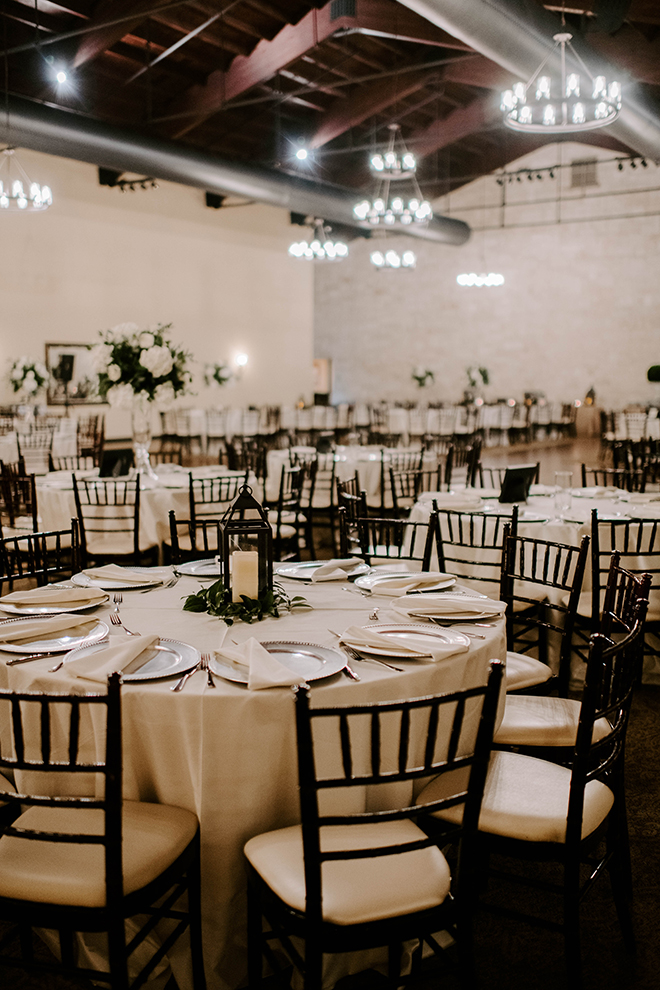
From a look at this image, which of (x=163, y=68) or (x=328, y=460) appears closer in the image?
(x=328, y=460)

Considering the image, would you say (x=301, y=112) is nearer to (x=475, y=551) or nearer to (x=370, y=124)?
(x=370, y=124)

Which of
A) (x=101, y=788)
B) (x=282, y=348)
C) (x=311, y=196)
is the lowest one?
(x=101, y=788)

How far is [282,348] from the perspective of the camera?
18234 mm

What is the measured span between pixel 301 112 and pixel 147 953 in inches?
591

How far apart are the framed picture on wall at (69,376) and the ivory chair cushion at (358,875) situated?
1223 centimetres

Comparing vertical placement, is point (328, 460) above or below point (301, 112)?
below

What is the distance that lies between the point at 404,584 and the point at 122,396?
2.92m

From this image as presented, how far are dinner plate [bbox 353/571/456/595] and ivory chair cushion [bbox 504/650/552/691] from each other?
1.13ft

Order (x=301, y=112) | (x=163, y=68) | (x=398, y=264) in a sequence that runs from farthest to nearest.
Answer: (x=301, y=112) → (x=398, y=264) → (x=163, y=68)

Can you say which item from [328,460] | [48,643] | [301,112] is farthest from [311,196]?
[48,643]

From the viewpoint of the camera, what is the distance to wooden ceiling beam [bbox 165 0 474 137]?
989 centimetres

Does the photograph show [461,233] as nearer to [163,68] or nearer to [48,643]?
[163,68]

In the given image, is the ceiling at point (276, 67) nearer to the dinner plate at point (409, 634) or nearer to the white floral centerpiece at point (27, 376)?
the white floral centerpiece at point (27, 376)

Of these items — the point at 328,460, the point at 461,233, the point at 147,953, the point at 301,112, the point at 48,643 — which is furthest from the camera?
the point at 461,233
